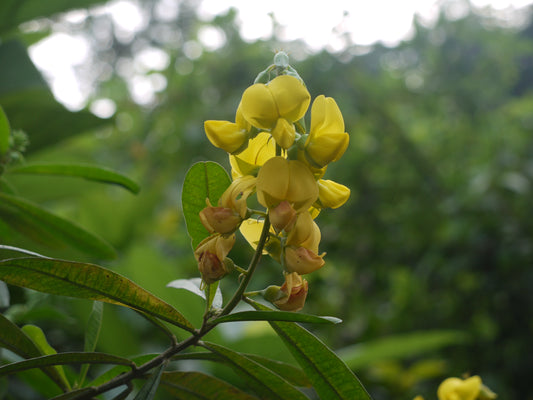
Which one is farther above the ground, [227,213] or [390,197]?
[390,197]

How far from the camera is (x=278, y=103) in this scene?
45 centimetres

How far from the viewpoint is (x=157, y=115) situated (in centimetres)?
258

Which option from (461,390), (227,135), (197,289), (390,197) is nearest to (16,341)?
(197,289)

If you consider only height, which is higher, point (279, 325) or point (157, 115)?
point (157, 115)

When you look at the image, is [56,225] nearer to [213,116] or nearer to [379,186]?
[213,116]

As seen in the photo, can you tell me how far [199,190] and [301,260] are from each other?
157mm

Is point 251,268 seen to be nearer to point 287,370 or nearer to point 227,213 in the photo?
point 227,213

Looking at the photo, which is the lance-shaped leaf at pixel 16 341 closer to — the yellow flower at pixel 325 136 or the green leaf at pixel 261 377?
the green leaf at pixel 261 377

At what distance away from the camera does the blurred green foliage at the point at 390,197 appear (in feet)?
5.77

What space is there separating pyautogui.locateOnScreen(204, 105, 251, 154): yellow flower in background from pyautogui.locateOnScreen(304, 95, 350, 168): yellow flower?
2.5 inches

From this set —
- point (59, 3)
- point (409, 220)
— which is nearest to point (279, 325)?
point (59, 3)

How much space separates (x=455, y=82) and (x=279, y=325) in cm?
237

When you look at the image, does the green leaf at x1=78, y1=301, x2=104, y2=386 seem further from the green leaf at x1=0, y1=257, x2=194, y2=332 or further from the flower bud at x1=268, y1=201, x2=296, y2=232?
the flower bud at x1=268, y1=201, x2=296, y2=232

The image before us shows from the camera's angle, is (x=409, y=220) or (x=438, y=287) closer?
(x=438, y=287)
